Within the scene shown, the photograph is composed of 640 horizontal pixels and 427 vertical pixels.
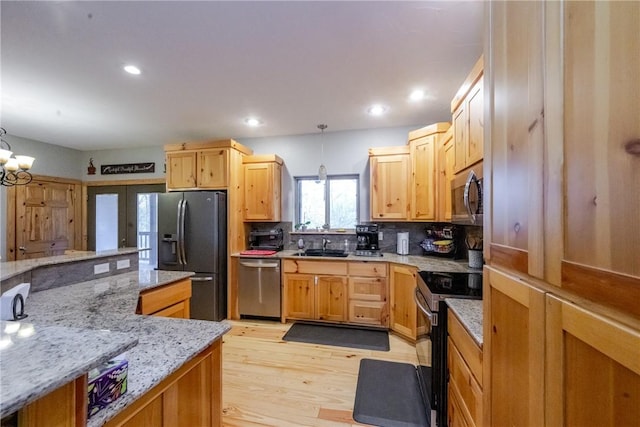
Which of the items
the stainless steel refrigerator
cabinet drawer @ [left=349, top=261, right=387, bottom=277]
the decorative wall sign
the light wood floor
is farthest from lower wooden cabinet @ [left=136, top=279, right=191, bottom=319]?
the decorative wall sign

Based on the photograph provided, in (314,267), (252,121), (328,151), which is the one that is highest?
(252,121)

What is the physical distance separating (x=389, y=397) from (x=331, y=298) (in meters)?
1.33

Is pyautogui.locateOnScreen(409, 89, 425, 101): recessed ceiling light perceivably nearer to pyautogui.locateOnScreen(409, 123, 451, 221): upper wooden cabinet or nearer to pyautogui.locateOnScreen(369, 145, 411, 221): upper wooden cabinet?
pyautogui.locateOnScreen(409, 123, 451, 221): upper wooden cabinet

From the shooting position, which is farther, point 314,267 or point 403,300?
point 314,267

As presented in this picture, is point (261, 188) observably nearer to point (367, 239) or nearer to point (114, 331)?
point (367, 239)

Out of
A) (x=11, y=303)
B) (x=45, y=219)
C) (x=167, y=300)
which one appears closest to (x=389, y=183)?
(x=167, y=300)

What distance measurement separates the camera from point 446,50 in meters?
1.94

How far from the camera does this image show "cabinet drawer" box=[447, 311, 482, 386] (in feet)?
3.56

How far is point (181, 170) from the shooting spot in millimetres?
3600

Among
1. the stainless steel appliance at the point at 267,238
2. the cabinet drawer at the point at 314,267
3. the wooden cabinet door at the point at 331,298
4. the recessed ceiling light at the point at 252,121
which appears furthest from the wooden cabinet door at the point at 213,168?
the wooden cabinet door at the point at 331,298

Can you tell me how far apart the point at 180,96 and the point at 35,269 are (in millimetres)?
1900

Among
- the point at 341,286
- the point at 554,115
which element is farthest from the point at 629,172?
the point at 341,286

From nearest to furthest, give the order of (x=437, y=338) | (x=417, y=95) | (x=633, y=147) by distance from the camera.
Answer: (x=633, y=147), (x=437, y=338), (x=417, y=95)

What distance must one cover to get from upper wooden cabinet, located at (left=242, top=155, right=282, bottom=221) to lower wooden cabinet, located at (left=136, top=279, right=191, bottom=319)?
1655mm
